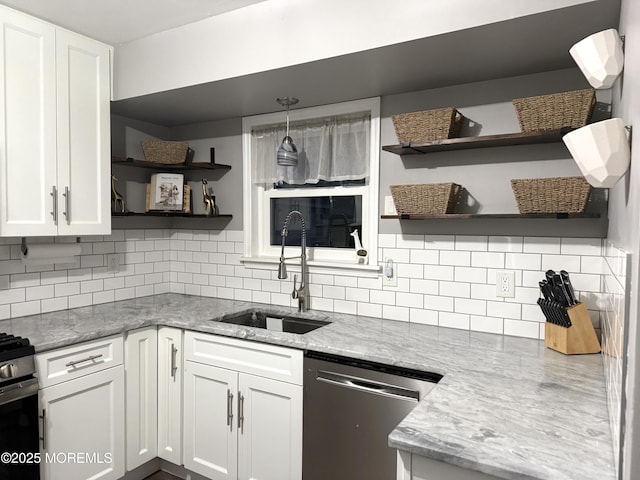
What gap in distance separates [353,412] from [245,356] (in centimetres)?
63

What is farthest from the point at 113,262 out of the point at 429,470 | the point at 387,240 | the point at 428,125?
the point at 429,470

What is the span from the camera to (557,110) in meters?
1.85

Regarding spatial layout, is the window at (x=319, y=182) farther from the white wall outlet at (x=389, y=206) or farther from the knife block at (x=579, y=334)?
the knife block at (x=579, y=334)

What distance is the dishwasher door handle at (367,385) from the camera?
5.83ft

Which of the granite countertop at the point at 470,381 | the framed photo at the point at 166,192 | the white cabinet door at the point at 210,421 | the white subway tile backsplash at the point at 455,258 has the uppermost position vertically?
the framed photo at the point at 166,192

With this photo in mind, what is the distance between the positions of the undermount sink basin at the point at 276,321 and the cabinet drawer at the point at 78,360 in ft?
1.91

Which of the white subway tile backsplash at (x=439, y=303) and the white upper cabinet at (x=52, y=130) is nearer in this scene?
the white upper cabinet at (x=52, y=130)

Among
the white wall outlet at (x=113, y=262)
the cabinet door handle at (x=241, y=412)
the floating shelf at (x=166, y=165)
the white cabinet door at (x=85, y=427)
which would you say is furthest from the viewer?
the white wall outlet at (x=113, y=262)

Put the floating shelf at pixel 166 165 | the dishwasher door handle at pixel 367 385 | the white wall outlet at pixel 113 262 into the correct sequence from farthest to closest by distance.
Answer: the white wall outlet at pixel 113 262
the floating shelf at pixel 166 165
the dishwasher door handle at pixel 367 385

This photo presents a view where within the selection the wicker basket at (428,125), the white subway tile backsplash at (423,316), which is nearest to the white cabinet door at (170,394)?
the white subway tile backsplash at (423,316)

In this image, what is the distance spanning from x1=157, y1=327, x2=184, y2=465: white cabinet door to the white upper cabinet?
74 cm

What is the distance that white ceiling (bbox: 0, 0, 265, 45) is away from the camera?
2.13 m

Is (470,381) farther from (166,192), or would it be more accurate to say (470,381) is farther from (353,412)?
(166,192)

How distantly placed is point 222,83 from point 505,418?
1.97 meters
